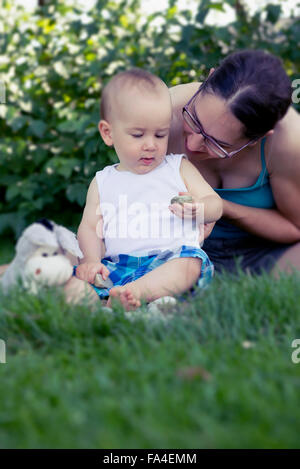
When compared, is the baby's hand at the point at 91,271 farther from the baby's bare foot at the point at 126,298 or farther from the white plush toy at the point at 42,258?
the white plush toy at the point at 42,258

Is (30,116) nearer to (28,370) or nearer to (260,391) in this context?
(28,370)

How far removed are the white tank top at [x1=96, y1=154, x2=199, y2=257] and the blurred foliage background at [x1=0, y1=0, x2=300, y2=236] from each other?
4.42 feet

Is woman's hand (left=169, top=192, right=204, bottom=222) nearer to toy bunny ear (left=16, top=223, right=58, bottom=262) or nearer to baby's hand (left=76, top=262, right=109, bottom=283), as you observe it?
baby's hand (left=76, top=262, right=109, bottom=283)

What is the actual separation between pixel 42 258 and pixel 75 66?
2.91 metres

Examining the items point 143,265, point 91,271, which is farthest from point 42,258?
point 143,265

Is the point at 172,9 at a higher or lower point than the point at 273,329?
higher

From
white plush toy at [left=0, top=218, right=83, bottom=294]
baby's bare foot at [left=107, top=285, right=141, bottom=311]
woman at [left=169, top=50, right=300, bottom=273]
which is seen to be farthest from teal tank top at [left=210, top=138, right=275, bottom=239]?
white plush toy at [left=0, top=218, right=83, bottom=294]

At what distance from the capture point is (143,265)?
8.30 feet

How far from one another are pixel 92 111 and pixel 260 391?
3157mm

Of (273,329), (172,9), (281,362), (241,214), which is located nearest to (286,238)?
(241,214)

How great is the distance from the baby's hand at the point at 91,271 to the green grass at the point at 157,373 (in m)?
0.34

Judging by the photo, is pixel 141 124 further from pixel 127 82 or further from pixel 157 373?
pixel 157 373

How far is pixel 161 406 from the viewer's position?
4.60 ft

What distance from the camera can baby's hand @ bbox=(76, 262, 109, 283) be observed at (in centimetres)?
239
